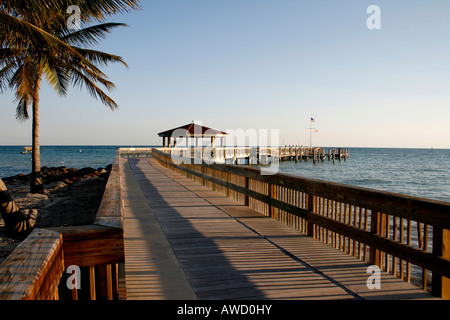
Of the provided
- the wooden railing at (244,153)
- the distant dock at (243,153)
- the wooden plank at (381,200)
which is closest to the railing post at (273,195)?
the wooden plank at (381,200)

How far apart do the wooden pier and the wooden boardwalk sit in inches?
0.5

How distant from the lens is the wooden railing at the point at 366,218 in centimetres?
353

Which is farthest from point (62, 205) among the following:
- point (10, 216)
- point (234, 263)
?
point (234, 263)

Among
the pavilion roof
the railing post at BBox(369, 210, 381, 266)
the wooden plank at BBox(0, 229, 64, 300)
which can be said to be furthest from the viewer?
the pavilion roof

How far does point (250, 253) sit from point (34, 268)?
373 cm

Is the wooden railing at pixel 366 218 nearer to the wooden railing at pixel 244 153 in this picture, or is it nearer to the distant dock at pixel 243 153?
the wooden railing at pixel 244 153

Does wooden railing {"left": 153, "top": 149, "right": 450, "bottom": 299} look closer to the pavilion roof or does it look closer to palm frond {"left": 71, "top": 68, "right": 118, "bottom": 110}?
palm frond {"left": 71, "top": 68, "right": 118, "bottom": 110}

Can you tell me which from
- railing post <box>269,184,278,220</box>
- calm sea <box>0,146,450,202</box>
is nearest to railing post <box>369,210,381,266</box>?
railing post <box>269,184,278,220</box>

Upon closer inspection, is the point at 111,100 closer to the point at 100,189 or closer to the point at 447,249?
the point at 100,189

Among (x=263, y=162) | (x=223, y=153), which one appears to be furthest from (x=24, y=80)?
(x=263, y=162)

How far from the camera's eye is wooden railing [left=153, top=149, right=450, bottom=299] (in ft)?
11.6

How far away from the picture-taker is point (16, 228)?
9.42 m

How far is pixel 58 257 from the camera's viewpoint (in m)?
1.97
